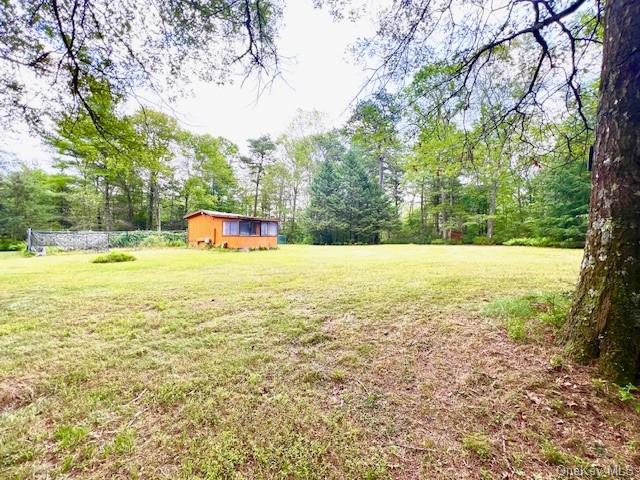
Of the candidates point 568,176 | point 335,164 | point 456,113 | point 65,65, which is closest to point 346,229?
point 335,164

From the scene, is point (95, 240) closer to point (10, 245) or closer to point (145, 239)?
point (145, 239)

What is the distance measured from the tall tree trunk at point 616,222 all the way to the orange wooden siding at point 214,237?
13374 millimetres

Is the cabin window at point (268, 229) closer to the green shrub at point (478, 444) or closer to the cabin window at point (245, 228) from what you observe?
the cabin window at point (245, 228)

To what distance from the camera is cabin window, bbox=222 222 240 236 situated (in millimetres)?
13594

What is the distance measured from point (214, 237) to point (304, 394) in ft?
43.9

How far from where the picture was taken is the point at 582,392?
164 cm

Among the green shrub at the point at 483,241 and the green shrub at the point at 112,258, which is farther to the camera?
the green shrub at the point at 483,241

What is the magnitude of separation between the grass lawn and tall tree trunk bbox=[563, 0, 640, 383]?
0.27 m

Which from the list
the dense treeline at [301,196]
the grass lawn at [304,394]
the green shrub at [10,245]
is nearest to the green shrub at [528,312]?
the grass lawn at [304,394]

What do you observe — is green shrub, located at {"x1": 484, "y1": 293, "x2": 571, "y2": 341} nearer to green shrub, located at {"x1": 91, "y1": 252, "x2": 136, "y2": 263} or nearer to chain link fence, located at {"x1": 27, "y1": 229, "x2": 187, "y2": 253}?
green shrub, located at {"x1": 91, "y1": 252, "x2": 136, "y2": 263}

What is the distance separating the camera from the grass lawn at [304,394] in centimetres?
129

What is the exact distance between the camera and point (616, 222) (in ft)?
5.93

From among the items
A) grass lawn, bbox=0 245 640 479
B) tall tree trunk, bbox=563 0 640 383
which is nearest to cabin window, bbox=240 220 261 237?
grass lawn, bbox=0 245 640 479

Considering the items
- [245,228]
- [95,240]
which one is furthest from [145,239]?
[245,228]
